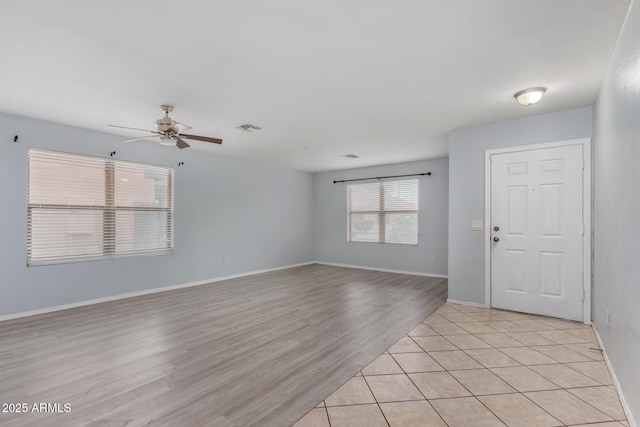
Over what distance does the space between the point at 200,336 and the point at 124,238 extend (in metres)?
2.45

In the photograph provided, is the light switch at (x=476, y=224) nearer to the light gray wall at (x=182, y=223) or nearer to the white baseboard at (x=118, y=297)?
the light gray wall at (x=182, y=223)

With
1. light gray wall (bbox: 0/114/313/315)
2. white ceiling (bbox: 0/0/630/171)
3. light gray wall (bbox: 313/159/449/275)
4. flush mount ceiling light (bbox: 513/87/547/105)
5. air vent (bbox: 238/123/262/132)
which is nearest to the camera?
white ceiling (bbox: 0/0/630/171)

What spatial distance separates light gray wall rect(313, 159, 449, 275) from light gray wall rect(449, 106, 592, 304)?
6.18 ft

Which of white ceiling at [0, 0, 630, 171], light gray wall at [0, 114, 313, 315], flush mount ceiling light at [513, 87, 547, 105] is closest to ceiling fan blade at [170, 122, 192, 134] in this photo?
white ceiling at [0, 0, 630, 171]

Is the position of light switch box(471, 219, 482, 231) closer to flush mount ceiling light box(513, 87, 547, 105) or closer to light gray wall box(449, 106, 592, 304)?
light gray wall box(449, 106, 592, 304)

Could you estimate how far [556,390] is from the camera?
2068mm

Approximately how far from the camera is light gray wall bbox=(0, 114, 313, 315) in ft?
11.7

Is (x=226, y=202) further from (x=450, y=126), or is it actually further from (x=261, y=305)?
(x=450, y=126)

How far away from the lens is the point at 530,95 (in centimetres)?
287

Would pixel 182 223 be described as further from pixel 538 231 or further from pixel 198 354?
pixel 538 231

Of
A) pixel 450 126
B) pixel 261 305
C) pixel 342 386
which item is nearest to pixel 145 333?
pixel 261 305

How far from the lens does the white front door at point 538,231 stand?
3.40 meters

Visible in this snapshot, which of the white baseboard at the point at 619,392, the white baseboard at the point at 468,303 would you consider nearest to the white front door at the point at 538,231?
the white baseboard at the point at 468,303

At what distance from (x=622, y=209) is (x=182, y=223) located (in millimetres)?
5395
